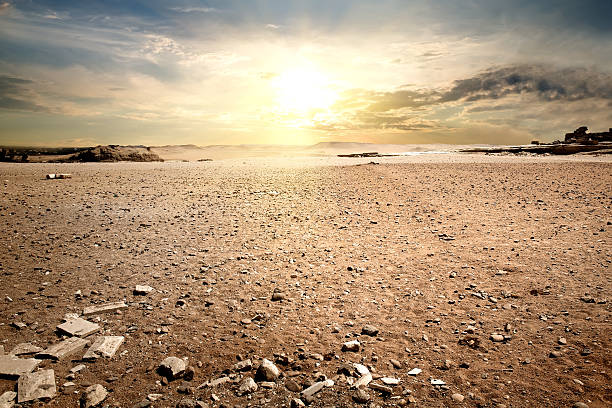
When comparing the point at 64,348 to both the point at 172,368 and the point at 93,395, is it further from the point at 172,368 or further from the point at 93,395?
the point at 172,368

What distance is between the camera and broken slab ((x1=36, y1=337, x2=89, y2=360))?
321 cm

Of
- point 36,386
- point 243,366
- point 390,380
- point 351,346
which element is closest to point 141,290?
point 36,386

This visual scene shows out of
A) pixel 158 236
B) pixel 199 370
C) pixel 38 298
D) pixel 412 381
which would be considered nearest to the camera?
pixel 412 381

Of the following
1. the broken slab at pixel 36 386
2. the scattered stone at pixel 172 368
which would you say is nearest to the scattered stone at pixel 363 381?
the scattered stone at pixel 172 368

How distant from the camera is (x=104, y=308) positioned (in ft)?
13.2

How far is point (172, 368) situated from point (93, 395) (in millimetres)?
623

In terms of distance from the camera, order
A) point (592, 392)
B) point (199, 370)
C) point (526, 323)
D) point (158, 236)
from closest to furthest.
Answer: point (592, 392), point (199, 370), point (526, 323), point (158, 236)

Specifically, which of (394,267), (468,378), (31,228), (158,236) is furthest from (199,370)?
(31,228)

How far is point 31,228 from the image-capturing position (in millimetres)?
6914

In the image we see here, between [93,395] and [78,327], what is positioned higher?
[78,327]

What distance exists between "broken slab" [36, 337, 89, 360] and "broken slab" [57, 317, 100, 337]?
0.29 feet

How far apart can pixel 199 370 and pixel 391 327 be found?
2.08 metres

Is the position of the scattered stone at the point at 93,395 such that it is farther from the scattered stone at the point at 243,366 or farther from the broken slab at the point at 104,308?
the broken slab at the point at 104,308

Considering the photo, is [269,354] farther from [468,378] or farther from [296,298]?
[468,378]
